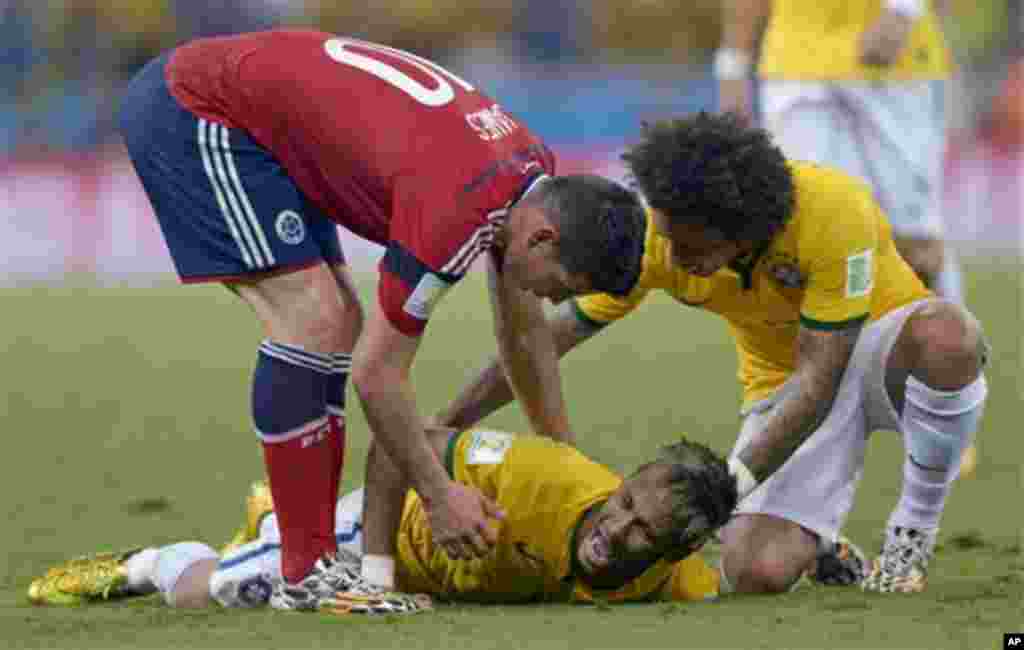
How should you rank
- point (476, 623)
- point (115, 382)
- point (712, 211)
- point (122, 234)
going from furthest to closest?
1. point (122, 234)
2. point (115, 382)
3. point (712, 211)
4. point (476, 623)

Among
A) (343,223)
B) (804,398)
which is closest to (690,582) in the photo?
(804,398)

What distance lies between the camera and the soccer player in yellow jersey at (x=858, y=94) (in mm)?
9477

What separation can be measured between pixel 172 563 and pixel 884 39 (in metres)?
4.54

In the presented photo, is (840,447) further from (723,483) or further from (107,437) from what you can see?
(107,437)

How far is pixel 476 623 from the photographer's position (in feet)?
17.9

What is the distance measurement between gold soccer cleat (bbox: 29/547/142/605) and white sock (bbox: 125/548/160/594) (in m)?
0.02

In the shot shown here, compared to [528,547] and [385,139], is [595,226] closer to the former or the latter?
[385,139]

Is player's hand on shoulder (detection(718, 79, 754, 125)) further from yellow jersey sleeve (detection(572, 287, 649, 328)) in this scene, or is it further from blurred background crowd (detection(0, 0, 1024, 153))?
blurred background crowd (detection(0, 0, 1024, 153))

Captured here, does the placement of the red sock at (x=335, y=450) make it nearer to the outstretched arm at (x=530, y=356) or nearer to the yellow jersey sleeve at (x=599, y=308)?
the outstretched arm at (x=530, y=356)

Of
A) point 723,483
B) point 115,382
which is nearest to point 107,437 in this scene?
point 115,382

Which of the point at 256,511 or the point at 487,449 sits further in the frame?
the point at 256,511

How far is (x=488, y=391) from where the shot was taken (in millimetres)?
6836

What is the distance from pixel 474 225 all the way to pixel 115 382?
7.23 meters

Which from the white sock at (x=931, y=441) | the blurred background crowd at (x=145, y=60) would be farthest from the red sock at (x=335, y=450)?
the blurred background crowd at (x=145, y=60)
